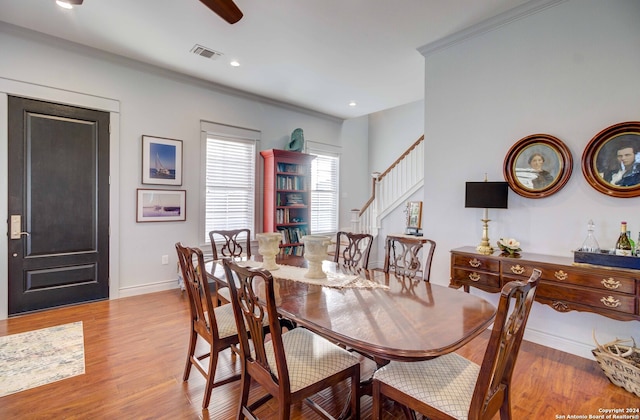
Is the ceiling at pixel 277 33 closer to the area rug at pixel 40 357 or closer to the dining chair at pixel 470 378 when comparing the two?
the dining chair at pixel 470 378

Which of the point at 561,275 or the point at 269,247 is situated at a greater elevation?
the point at 269,247

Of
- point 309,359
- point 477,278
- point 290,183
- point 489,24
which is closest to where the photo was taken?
point 309,359

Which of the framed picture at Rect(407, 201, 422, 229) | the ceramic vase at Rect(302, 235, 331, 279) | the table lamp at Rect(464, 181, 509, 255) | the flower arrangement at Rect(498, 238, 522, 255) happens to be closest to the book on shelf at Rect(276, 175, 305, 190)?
the framed picture at Rect(407, 201, 422, 229)

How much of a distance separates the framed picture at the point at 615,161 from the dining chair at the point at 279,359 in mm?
2446

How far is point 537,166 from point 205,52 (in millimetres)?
3747

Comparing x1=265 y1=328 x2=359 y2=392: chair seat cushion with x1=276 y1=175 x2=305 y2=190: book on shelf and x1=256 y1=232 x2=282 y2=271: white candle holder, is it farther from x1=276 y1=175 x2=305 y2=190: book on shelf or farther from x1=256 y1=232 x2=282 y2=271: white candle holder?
x1=276 y1=175 x2=305 y2=190: book on shelf

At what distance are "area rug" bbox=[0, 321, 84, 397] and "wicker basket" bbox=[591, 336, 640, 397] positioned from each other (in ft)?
12.6

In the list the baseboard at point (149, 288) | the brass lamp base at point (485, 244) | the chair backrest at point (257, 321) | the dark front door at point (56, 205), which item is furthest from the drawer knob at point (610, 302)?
the dark front door at point (56, 205)

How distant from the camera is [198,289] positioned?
2.09 m

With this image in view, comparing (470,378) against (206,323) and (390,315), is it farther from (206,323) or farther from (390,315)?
(206,323)

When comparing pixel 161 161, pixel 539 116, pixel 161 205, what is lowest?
pixel 161 205

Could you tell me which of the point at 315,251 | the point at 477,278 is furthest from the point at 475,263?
the point at 315,251

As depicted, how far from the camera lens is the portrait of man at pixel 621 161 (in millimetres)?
2354

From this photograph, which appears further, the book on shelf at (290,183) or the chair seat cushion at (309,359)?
the book on shelf at (290,183)
